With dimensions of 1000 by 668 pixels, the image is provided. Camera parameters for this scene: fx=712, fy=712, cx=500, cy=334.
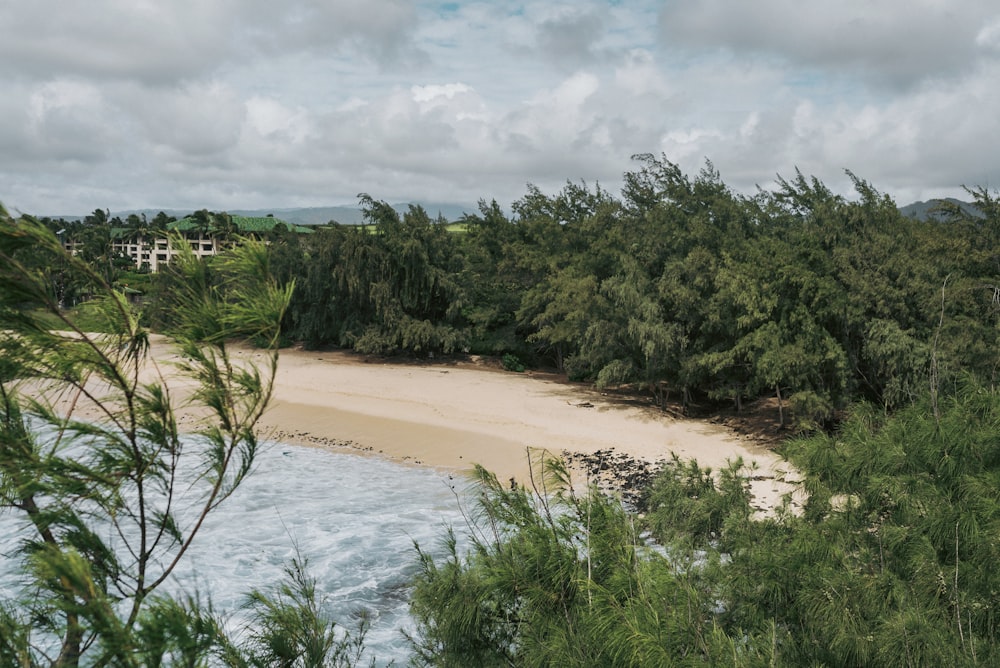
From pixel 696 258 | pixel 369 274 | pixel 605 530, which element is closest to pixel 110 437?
pixel 605 530

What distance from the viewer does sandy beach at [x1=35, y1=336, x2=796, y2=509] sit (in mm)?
16906

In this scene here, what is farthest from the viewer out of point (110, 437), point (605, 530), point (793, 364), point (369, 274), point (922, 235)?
point (369, 274)

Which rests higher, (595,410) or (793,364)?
(793,364)

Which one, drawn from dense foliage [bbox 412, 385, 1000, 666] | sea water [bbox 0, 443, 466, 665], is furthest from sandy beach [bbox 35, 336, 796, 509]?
dense foliage [bbox 412, 385, 1000, 666]

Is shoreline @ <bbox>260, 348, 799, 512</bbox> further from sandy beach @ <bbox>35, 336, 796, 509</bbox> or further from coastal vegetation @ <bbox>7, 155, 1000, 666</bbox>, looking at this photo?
coastal vegetation @ <bbox>7, 155, 1000, 666</bbox>

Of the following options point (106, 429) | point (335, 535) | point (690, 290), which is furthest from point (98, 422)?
point (690, 290)

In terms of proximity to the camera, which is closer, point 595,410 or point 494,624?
point 494,624

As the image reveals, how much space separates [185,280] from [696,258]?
55.6ft

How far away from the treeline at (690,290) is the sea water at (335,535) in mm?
7226

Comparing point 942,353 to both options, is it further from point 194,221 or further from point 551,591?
point 194,221

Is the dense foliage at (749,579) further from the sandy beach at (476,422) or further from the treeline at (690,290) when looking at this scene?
the sandy beach at (476,422)

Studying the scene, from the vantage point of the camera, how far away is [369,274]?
92.4ft

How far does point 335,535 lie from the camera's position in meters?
13.5

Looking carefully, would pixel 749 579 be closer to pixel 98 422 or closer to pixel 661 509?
pixel 661 509
